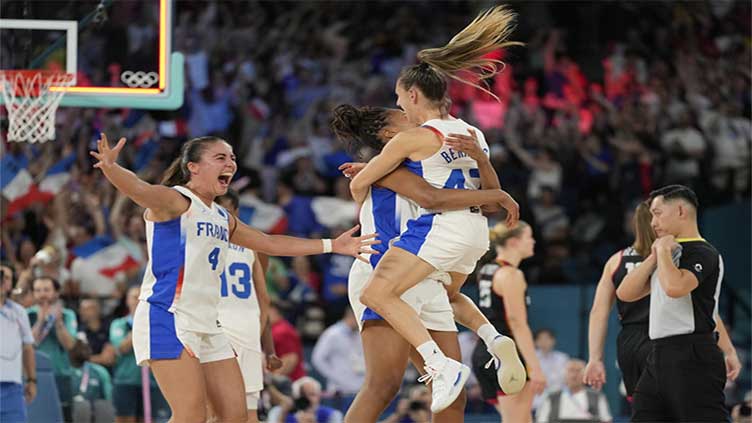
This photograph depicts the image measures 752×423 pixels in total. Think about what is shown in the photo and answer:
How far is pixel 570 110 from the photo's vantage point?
58.8ft

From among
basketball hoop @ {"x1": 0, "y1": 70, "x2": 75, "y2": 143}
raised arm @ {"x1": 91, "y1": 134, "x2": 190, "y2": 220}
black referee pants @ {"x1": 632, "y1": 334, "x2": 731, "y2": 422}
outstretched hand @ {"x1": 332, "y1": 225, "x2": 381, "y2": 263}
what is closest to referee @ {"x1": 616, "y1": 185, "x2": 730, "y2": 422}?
black referee pants @ {"x1": 632, "y1": 334, "x2": 731, "y2": 422}

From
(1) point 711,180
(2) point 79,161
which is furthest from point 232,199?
(1) point 711,180

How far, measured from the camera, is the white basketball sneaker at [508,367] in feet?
22.3

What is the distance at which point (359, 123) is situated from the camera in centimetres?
712

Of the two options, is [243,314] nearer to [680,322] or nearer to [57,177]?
[680,322]

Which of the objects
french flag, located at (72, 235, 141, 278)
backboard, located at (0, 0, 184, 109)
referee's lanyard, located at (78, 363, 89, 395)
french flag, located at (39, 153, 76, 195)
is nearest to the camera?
backboard, located at (0, 0, 184, 109)

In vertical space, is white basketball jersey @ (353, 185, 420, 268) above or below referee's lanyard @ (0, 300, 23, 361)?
above

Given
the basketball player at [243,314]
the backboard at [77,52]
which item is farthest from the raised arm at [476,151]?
the backboard at [77,52]

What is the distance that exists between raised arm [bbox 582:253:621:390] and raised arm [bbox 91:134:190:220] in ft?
10.2

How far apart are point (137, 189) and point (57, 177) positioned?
755cm

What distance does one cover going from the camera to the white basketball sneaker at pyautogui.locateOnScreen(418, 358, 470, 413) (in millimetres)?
6395

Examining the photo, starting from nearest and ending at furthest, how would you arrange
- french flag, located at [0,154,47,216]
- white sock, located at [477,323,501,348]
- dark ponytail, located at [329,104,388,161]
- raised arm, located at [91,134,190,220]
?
raised arm, located at [91,134,190,220] < white sock, located at [477,323,501,348] < dark ponytail, located at [329,104,388,161] < french flag, located at [0,154,47,216]

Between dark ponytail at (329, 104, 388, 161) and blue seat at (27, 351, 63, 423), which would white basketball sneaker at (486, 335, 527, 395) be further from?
blue seat at (27, 351, 63, 423)

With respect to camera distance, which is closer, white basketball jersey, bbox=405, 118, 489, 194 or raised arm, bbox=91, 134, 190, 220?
raised arm, bbox=91, 134, 190, 220
